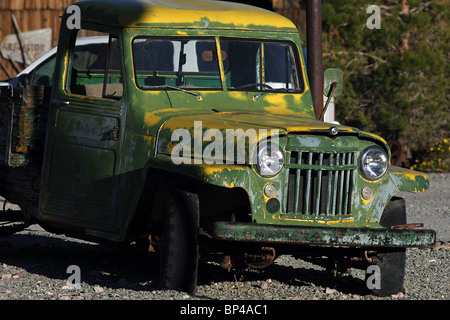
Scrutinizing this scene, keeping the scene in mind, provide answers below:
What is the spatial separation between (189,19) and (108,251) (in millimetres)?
2450

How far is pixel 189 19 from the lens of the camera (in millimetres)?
7059

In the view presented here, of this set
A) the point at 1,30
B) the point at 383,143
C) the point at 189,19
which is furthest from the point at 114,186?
the point at 1,30

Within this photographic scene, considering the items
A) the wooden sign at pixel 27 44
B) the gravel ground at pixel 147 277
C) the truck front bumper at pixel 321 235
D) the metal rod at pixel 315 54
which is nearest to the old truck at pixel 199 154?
the truck front bumper at pixel 321 235

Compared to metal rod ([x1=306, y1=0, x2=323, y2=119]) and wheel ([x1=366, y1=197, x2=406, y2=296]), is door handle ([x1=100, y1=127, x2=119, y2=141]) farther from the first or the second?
metal rod ([x1=306, y1=0, x2=323, y2=119])

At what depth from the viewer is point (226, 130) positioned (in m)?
6.13

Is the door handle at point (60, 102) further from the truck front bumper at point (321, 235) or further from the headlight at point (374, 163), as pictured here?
the headlight at point (374, 163)

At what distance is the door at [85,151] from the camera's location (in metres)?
6.81

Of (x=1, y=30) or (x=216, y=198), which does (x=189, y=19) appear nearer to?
(x=216, y=198)

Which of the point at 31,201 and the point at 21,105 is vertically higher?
the point at 21,105

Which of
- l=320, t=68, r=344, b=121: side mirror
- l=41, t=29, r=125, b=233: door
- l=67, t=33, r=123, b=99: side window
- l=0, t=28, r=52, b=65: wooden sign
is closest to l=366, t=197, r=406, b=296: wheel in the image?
l=320, t=68, r=344, b=121: side mirror

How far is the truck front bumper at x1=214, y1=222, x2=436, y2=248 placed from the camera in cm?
586

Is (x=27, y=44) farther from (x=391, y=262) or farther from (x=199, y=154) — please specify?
(x=391, y=262)

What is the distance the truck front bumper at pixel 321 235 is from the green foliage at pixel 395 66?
8.23 meters

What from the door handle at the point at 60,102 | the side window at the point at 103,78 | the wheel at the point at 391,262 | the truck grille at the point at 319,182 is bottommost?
the wheel at the point at 391,262
